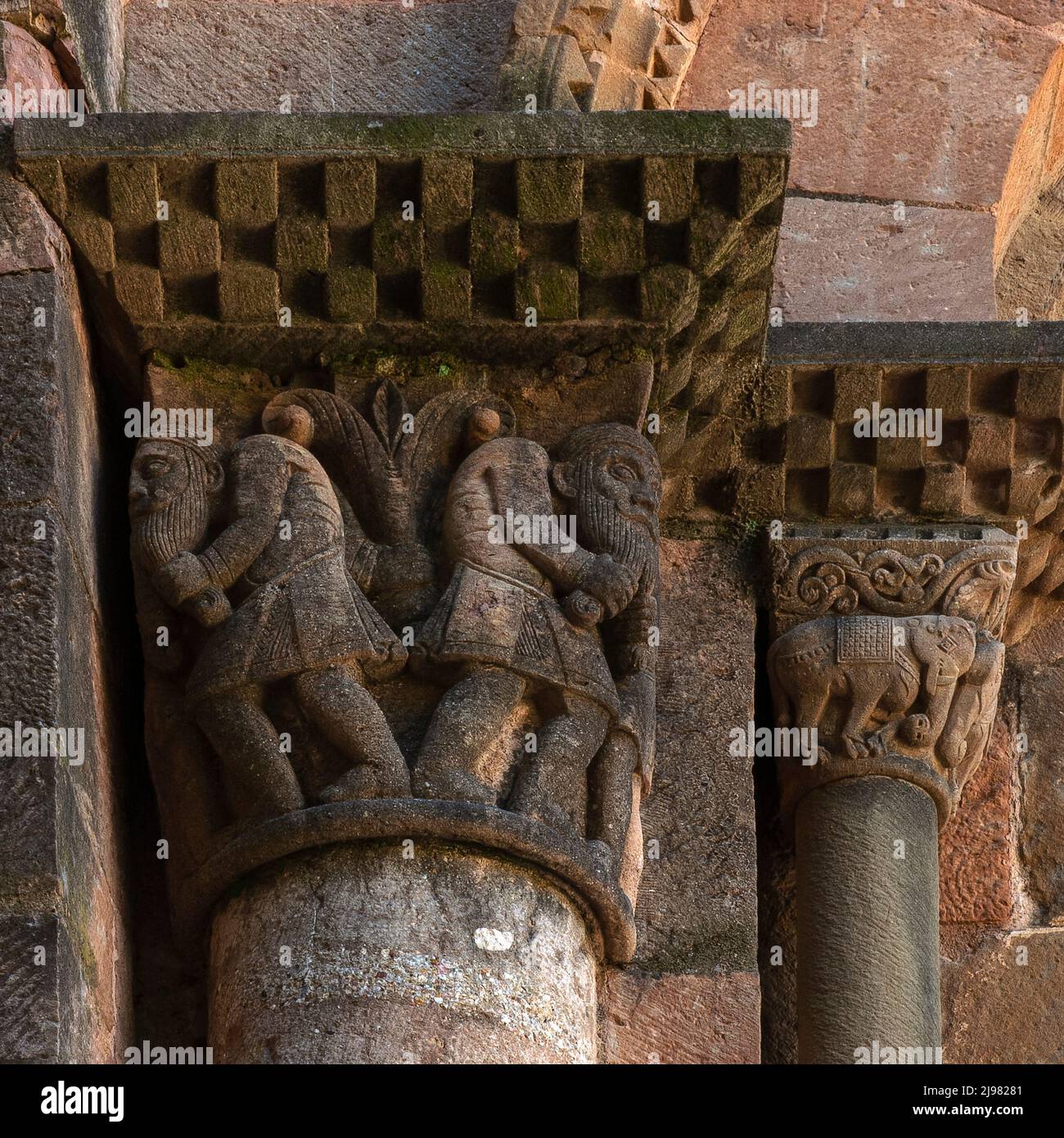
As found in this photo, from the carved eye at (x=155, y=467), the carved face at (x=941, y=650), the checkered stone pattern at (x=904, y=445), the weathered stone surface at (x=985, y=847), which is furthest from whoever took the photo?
the weathered stone surface at (x=985, y=847)

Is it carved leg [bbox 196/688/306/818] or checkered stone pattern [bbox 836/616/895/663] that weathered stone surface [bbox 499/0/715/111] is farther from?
carved leg [bbox 196/688/306/818]

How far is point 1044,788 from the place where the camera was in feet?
20.7

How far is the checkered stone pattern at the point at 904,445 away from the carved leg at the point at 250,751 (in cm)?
143

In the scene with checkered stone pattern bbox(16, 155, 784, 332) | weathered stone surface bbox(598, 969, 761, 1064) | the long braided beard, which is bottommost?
weathered stone surface bbox(598, 969, 761, 1064)

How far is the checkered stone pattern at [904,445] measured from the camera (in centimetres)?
608

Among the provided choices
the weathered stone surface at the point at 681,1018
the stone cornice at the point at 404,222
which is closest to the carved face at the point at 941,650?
the weathered stone surface at the point at 681,1018

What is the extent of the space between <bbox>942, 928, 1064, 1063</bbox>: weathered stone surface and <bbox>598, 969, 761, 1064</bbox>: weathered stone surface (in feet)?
2.09

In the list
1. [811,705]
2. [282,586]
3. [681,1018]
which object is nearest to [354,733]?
[282,586]

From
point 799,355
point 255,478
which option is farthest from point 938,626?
point 255,478

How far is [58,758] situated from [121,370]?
1011mm

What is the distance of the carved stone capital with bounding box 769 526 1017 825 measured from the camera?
232 inches

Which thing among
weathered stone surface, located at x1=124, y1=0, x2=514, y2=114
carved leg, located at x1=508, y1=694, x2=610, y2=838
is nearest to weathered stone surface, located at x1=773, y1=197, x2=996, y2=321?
weathered stone surface, located at x1=124, y1=0, x2=514, y2=114

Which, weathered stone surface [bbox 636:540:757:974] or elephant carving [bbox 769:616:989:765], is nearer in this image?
weathered stone surface [bbox 636:540:757:974]

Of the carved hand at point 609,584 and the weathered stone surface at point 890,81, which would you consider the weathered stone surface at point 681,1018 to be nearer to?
the carved hand at point 609,584
